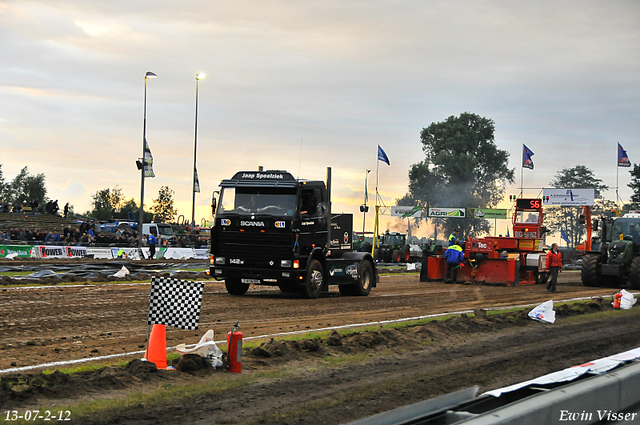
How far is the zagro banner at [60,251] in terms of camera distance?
3131 cm

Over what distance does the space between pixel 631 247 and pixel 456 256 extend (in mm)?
6725

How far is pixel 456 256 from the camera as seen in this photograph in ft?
77.7

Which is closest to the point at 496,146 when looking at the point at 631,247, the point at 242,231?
the point at 631,247

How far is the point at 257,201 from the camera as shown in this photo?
53.5 feet

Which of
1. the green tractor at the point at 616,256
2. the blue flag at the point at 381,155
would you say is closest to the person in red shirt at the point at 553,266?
the green tractor at the point at 616,256

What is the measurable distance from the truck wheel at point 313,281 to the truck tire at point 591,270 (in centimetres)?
1306

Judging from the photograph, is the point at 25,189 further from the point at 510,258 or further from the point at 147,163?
the point at 510,258

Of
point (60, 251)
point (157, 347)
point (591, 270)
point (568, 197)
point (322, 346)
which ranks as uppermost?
point (568, 197)

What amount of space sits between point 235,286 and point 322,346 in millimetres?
8320

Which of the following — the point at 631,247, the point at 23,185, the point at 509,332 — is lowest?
the point at 509,332

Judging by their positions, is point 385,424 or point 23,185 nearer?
point 385,424

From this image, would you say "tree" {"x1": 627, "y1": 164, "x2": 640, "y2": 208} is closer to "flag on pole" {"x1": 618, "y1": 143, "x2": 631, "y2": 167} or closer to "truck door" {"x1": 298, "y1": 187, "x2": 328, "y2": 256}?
"flag on pole" {"x1": 618, "y1": 143, "x2": 631, "y2": 167}

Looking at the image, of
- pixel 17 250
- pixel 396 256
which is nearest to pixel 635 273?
pixel 396 256

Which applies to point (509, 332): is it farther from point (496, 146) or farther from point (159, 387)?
point (496, 146)
